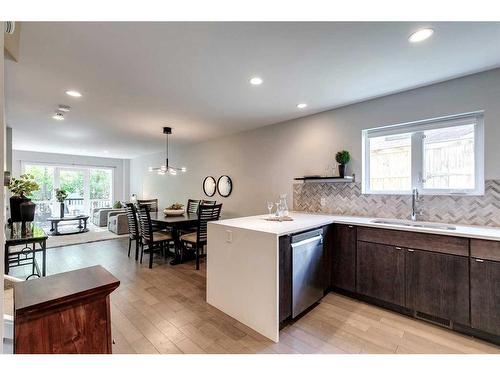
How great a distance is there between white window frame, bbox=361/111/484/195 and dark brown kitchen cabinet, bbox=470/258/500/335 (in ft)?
2.85

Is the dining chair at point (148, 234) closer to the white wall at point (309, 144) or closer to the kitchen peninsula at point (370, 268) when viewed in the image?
the white wall at point (309, 144)

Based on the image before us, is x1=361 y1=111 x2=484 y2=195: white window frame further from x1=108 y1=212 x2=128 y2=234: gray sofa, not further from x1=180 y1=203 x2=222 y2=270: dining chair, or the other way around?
x1=108 y1=212 x2=128 y2=234: gray sofa

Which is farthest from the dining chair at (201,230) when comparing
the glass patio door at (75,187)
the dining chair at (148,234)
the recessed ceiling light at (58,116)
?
the glass patio door at (75,187)

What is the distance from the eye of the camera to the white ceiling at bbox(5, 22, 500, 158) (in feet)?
5.46

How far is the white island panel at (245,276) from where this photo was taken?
1.92 meters

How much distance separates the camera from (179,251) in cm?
408

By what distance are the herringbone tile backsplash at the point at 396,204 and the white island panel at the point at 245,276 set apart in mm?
1735

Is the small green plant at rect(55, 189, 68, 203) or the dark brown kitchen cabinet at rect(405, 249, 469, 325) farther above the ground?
the small green plant at rect(55, 189, 68, 203)

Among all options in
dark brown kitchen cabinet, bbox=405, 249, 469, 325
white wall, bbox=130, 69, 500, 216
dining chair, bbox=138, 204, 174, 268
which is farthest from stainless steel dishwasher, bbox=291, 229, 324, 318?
dining chair, bbox=138, 204, 174, 268

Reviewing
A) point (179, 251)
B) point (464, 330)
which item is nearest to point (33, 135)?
point (179, 251)

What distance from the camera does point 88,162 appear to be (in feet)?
26.7

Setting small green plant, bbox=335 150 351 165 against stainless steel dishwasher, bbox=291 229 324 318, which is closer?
stainless steel dishwasher, bbox=291 229 324 318

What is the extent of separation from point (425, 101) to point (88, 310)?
11.4 ft

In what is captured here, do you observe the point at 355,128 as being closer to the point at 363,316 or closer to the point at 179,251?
the point at 363,316
